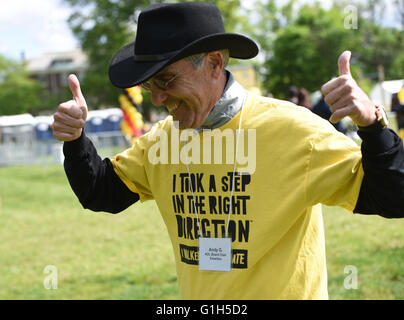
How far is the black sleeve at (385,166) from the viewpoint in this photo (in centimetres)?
159

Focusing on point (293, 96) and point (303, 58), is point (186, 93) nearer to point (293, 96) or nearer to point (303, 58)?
point (293, 96)

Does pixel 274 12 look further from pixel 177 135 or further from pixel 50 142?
pixel 177 135

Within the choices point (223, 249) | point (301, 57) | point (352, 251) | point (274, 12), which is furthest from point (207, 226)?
point (274, 12)

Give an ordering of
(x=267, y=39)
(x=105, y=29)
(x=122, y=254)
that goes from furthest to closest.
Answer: (x=267, y=39)
(x=105, y=29)
(x=122, y=254)

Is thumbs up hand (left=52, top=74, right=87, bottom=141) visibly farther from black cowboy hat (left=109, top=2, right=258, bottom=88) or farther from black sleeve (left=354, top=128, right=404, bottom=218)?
black sleeve (left=354, top=128, right=404, bottom=218)

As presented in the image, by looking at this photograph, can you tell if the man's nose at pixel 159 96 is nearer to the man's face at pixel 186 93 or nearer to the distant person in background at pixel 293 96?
the man's face at pixel 186 93

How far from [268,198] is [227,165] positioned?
0.22 m

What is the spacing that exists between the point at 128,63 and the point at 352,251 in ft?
14.1

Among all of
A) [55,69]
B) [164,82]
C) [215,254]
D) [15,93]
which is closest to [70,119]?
[164,82]

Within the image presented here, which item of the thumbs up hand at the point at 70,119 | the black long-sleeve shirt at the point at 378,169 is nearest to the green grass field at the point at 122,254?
the black long-sleeve shirt at the point at 378,169

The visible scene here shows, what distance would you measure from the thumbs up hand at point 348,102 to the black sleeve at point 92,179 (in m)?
1.10

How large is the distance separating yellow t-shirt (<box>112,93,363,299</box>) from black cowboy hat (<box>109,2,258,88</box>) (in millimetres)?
305

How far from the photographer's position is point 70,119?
2068 mm

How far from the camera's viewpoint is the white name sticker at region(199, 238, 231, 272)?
6.59ft
